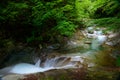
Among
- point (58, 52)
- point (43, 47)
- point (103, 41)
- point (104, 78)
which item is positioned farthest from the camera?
point (103, 41)

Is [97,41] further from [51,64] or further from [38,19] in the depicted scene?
[51,64]

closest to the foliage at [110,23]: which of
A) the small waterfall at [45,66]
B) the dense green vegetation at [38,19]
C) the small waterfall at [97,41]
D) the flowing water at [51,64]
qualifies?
the flowing water at [51,64]

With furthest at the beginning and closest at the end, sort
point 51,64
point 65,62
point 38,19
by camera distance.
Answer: point 38,19
point 51,64
point 65,62

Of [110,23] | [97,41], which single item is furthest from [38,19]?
[110,23]

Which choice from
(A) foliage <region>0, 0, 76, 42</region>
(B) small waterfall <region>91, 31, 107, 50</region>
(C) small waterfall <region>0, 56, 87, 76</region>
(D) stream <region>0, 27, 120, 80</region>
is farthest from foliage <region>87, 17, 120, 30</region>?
(B) small waterfall <region>91, 31, 107, 50</region>

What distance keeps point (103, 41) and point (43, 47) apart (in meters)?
3.21

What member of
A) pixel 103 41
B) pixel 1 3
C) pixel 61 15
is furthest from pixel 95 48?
pixel 1 3

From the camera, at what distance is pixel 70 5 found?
1066 cm

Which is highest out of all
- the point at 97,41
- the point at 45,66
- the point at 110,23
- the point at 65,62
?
the point at 110,23

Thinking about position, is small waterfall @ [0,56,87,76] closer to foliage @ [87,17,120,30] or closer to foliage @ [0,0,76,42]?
foliage @ [0,0,76,42]

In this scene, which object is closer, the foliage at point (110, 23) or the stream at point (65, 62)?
the foliage at point (110, 23)

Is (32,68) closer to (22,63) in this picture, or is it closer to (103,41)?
(22,63)

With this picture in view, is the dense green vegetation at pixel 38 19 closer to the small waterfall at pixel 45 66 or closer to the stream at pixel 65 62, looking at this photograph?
the stream at pixel 65 62

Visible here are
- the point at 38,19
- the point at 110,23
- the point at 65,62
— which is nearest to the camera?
the point at 110,23
